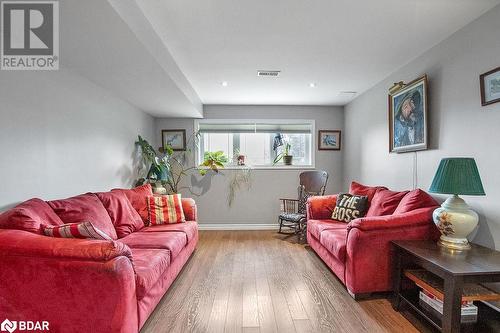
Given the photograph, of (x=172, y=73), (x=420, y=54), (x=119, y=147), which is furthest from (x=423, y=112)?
(x=119, y=147)

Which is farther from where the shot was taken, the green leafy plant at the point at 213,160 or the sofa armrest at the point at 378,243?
the green leafy plant at the point at 213,160

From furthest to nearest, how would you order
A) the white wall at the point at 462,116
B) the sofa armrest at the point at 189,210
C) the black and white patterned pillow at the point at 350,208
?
the sofa armrest at the point at 189,210 < the black and white patterned pillow at the point at 350,208 < the white wall at the point at 462,116

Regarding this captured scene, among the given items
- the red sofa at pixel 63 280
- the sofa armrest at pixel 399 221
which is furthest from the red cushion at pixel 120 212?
the sofa armrest at pixel 399 221

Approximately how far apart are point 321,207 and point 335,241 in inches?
42.3

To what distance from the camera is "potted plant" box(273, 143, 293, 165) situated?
4.97 m

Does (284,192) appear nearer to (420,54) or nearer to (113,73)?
(420,54)

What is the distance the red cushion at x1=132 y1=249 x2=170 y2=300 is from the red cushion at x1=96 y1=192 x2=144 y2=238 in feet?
1.84

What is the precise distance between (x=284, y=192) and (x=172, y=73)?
3.03 m

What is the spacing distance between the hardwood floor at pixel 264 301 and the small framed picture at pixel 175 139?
2.25 metres

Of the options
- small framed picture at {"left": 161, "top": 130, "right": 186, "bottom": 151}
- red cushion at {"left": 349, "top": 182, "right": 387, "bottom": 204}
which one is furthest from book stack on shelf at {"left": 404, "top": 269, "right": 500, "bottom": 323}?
small framed picture at {"left": 161, "top": 130, "right": 186, "bottom": 151}

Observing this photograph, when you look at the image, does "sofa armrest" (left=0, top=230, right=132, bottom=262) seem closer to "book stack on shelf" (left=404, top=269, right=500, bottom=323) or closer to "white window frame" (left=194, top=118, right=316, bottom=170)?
"book stack on shelf" (left=404, top=269, right=500, bottom=323)

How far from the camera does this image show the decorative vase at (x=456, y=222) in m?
1.96

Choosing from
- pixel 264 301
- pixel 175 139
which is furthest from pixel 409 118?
pixel 175 139

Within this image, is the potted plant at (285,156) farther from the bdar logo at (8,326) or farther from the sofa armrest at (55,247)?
the bdar logo at (8,326)
